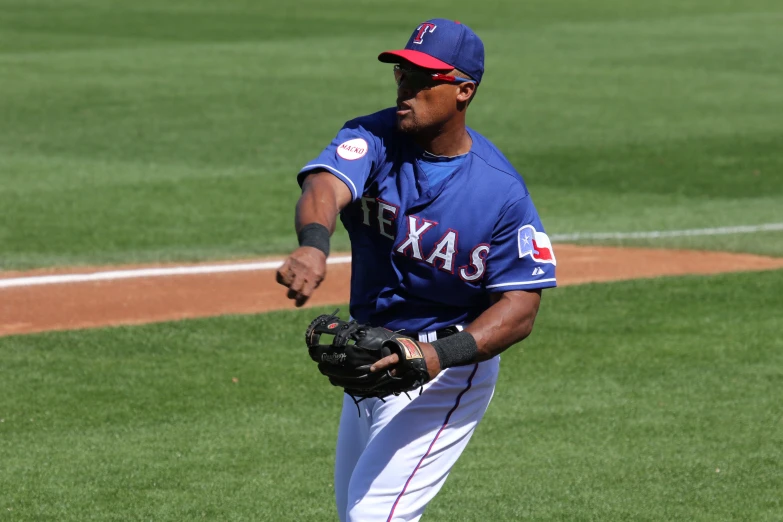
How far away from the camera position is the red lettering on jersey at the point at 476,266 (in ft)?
13.9

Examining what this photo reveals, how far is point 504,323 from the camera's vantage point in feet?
13.4

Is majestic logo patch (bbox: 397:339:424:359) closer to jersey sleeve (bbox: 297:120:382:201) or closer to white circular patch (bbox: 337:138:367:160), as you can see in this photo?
jersey sleeve (bbox: 297:120:382:201)

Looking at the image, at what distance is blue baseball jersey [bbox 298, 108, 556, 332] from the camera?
4.21m

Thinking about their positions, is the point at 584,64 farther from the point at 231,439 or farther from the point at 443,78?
the point at 443,78

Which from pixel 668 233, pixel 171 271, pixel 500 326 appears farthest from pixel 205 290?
pixel 500 326

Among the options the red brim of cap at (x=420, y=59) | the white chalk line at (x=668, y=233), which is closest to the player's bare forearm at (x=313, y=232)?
the red brim of cap at (x=420, y=59)

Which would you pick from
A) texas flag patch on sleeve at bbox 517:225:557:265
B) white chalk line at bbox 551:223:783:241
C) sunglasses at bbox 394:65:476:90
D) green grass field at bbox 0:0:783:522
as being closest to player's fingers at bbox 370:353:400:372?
texas flag patch on sleeve at bbox 517:225:557:265

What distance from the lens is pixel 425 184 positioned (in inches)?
168

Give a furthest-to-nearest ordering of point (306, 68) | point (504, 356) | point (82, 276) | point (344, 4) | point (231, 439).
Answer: point (344, 4), point (306, 68), point (82, 276), point (504, 356), point (231, 439)

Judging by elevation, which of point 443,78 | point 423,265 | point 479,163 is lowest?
point 423,265

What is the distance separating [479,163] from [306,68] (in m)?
19.3

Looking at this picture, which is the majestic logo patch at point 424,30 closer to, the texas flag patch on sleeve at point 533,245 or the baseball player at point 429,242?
the baseball player at point 429,242

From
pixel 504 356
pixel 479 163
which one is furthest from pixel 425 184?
pixel 504 356

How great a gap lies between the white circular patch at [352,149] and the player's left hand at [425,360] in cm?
68
